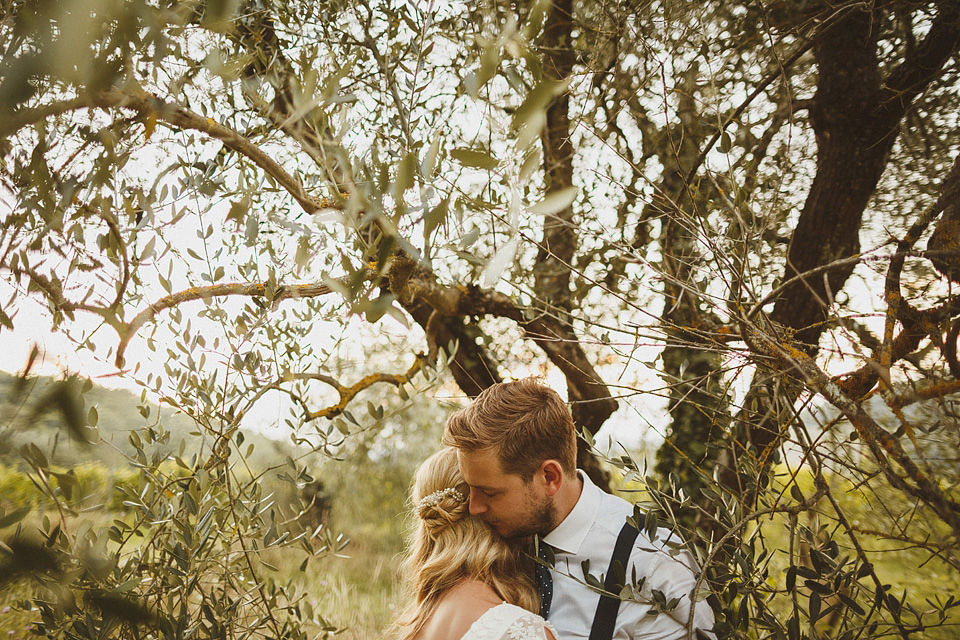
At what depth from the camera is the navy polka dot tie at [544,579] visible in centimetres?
194

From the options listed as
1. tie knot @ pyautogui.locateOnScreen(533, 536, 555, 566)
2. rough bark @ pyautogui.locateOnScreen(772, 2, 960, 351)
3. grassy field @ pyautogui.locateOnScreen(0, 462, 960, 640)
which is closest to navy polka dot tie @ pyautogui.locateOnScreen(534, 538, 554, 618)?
tie knot @ pyautogui.locateOnScreen(533, 536, 555, 566)

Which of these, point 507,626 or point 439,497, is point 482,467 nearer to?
point 439,497

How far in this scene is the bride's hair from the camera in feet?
6.56

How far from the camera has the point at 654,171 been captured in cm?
342

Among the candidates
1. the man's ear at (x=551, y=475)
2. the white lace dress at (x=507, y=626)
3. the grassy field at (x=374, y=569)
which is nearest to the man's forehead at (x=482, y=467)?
the man's ear at (x=551, y=475)

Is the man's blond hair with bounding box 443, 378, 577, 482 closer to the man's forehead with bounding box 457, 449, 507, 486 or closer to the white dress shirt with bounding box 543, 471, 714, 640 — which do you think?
the man's forehead with bounding box 457, 449, 507, 486

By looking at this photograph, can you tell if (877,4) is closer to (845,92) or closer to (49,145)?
(845,92)

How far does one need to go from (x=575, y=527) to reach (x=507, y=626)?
511mm

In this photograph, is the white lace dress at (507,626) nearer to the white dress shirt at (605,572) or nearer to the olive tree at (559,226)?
the white dress shirt at (605,572)

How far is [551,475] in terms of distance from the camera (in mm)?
2113

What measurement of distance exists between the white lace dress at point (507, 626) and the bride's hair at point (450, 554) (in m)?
0.21

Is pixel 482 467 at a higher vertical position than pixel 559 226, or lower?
lower

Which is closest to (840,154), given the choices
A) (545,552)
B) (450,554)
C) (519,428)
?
(519,428)

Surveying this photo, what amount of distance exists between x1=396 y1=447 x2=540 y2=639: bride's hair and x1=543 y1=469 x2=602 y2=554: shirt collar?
0.14 metres
